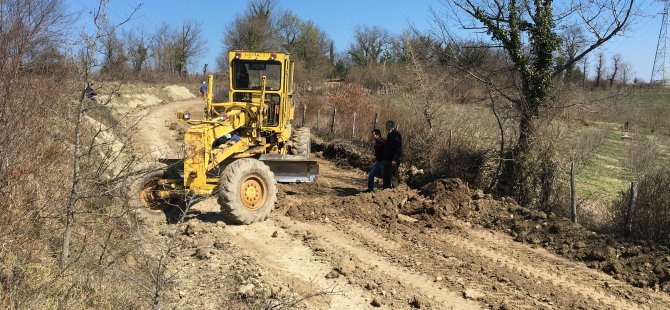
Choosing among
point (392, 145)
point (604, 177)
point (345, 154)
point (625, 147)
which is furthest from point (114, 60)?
point (625, 147)

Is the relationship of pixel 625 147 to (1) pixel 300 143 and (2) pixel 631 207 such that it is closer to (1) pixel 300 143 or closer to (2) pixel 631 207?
(1) pixel 300 143

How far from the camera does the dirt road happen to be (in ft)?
19.1

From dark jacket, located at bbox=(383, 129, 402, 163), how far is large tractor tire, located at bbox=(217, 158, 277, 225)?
2.84 m

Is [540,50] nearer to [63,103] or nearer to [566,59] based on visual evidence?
[566,59]

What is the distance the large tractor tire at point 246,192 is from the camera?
8.15 m

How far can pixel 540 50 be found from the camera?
33.3 feet

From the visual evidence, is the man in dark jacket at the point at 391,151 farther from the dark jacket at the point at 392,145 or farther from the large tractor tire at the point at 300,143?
the large tractor tire at the point at 300,143

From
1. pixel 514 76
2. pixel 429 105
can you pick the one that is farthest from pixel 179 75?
pixel 514 76

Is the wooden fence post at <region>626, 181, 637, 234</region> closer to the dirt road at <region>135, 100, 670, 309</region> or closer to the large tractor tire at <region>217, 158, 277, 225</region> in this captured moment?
the dirt road at <region>135, 100, 670, 309</region>

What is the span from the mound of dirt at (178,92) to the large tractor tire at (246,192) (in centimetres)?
3464

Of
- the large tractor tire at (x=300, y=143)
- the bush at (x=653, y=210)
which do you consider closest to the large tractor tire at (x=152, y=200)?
the large tractor tire at (x=300, y=143)

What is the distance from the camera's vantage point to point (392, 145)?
1055cm

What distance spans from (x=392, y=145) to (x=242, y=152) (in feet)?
9.99

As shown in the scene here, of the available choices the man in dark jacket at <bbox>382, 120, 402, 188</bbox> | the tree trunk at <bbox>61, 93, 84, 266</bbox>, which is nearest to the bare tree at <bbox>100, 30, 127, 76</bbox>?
the tree trunk at <bbox>61, 93, 84, 266</bbox>
